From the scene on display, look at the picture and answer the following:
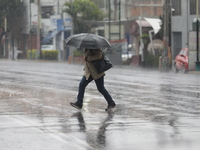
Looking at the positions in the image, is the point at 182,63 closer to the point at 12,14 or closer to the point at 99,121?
the point at 99,121

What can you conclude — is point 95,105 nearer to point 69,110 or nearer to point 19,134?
point 69,110

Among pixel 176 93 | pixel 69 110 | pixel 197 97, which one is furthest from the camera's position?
pixel 176 93

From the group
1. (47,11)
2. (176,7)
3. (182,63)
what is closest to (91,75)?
(182,63)

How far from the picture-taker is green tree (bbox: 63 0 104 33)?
233 feet

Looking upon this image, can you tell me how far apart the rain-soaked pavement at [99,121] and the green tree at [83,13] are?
51.3 meters

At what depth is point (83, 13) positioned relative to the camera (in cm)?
7244

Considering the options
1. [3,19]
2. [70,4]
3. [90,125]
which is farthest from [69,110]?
[3,19]

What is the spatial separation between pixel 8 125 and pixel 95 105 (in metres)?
4.27

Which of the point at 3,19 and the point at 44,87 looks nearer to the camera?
the point at 44,87

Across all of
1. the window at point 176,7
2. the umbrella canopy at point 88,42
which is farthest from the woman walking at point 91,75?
the window at point 176,7

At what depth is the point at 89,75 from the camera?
14.5 m

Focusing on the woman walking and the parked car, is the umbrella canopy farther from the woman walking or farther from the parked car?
the parked car

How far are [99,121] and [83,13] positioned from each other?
198 ft

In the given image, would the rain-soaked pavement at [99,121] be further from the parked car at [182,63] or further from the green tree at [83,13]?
the green tree at [83,13]
